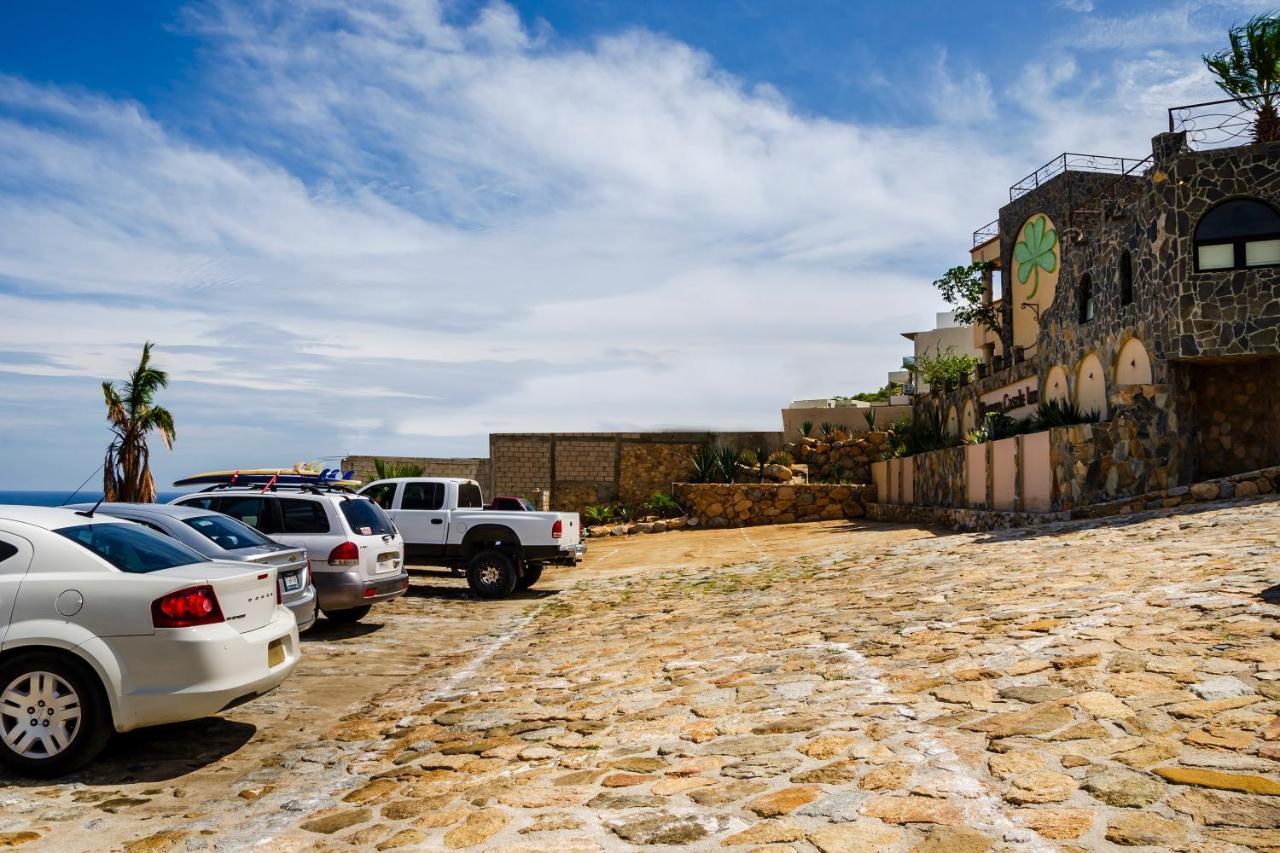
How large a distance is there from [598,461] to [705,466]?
3.84 metres

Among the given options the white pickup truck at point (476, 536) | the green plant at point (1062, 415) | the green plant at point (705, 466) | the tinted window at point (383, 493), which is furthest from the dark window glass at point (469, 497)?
the green plant at point (705, 466)

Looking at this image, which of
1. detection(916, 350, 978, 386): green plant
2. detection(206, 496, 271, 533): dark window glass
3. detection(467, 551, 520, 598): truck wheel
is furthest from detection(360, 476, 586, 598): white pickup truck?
detection(916, 350, 978, 386): green plant

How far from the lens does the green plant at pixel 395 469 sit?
33.2 metres

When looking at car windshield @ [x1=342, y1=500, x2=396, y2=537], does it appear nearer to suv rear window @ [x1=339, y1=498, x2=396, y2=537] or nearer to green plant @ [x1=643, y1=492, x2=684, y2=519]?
suv rear window @ [x1=339, y1=498, x2=396, y2=537]

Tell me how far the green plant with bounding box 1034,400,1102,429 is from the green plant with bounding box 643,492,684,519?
13.4 metres

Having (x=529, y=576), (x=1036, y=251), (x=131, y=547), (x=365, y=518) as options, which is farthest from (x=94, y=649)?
(x=1036, y=251)

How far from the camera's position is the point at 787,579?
15.9 meters

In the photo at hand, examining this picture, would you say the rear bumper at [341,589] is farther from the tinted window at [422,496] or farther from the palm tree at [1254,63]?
the palm tree at [1254,63]

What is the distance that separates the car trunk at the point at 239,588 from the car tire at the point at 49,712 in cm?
80

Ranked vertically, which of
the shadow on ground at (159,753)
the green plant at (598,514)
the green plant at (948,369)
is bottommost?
the shadow on ground at (159,753)

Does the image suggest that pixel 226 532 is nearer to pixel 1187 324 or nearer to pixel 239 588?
pixel 239 588

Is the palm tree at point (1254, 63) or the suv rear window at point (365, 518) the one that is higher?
the palm tree at point (1254, 63)

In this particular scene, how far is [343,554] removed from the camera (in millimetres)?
11836

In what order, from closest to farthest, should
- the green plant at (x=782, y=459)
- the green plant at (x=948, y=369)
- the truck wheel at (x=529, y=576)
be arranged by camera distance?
the truck wheel at (x=529, y=576), the green plant at (x=782, y=459), the green plant at (x=948, y=369)
